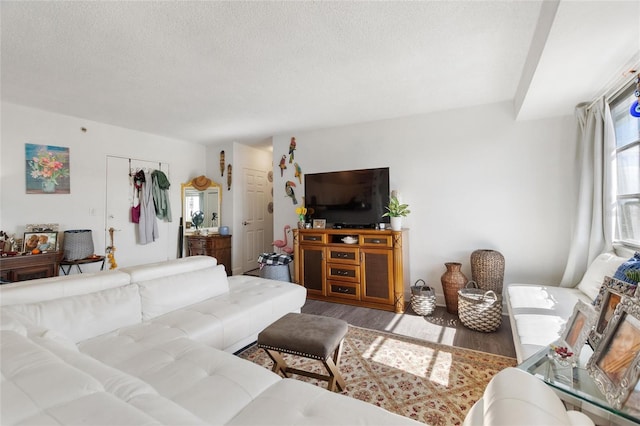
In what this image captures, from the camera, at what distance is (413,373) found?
198 centimetres

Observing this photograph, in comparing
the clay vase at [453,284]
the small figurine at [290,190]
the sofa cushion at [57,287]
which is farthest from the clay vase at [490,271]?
the sofa cushion at [57,287]

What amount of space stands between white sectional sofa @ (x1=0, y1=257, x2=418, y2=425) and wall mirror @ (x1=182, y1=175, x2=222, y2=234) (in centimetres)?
281

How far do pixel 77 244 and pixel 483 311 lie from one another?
4757 mm

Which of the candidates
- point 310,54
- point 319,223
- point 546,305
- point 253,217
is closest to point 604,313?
point 546,305

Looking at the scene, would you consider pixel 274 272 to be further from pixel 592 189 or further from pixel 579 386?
pixel 592 189

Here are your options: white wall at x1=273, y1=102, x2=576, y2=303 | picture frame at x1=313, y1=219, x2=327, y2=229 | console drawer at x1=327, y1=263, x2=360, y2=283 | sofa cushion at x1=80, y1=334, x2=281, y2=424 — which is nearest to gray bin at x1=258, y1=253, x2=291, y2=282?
picture frame at x1=313, y1=219, x2=327, y2=229

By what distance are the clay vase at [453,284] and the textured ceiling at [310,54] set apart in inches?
70.7

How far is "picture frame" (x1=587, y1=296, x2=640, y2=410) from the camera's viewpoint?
0.86 meters

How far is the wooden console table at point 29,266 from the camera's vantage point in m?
2.94

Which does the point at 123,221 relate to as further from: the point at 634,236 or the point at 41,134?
the point at 634,236

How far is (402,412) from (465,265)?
7.54 feet

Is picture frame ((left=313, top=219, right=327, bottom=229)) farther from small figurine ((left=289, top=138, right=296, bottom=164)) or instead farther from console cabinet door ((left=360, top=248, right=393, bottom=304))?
small figurine ((left=289, top=138, right=296, bottom=164))

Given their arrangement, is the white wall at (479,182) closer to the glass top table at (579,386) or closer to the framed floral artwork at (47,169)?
the glass top table at (579,386)

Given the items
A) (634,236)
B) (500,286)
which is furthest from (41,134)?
(634,236)
